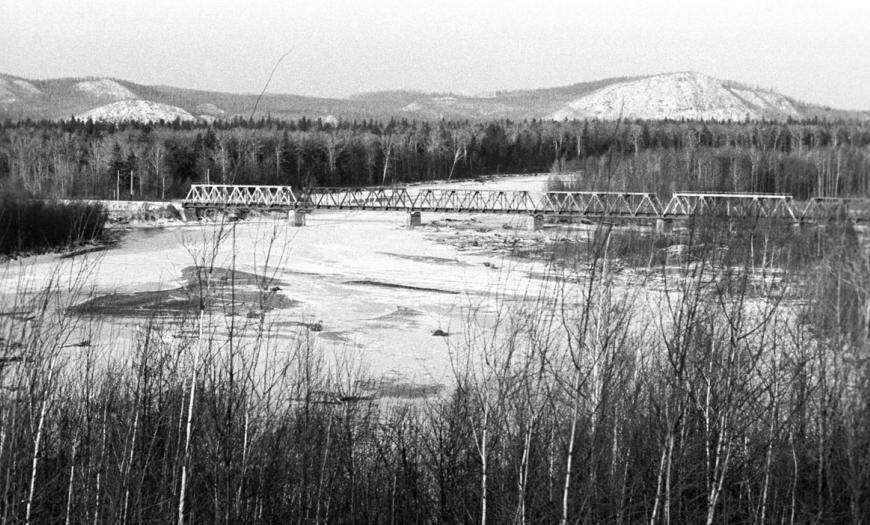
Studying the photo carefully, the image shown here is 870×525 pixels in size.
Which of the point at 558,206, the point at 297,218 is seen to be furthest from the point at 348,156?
the point at 558,206

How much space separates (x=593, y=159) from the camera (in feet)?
342

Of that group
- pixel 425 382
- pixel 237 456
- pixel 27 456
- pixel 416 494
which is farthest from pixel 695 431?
pixel 425 382

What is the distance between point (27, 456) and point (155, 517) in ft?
4.95

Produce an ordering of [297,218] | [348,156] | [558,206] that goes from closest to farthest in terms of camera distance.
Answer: [558,206], [297,218], [348,156]

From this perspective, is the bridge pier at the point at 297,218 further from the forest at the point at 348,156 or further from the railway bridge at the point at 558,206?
the forest at the point at 348,156

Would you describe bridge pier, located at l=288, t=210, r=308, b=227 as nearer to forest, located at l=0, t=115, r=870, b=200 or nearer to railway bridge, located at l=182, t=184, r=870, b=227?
railway bridge, located at l=182, t=184, r=870, b=227

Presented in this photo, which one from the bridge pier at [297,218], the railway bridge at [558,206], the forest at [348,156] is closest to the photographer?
the railway bridge at [558,206]

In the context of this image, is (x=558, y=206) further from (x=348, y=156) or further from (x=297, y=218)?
(x=348, y=156)

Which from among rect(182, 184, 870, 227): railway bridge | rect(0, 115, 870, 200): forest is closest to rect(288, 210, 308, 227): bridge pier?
rect(182, 184, 870, 227): railway bridge

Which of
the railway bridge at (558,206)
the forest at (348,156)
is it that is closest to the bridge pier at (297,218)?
the railway bridge at (558,206)

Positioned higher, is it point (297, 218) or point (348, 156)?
point (348, 156)

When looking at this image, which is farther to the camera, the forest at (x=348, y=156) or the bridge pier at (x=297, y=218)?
the forest at (x=348, y=156)

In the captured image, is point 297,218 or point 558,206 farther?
point 297,218

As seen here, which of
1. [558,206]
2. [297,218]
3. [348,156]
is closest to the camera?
[558,206]
